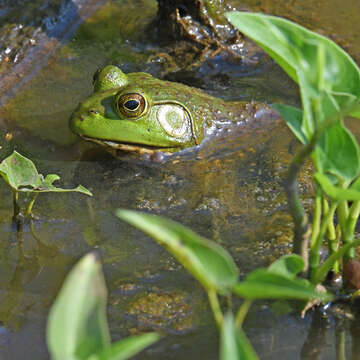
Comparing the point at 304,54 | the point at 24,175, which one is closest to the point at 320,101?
the point at 304,54

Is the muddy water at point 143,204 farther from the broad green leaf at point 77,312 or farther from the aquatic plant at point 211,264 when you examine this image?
the broad green leaf at point 77,312

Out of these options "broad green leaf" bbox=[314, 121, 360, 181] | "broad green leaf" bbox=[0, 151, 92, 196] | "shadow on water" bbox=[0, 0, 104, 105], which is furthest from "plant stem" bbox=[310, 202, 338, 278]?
"shadow on water" bbox=[0, 0, 104, 105]

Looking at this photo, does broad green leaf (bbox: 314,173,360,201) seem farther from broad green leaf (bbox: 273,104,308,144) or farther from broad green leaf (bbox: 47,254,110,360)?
broad green leaf (bbox: 47,254,110,360)

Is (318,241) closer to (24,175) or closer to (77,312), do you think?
(77,312)

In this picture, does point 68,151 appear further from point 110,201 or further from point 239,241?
point 239,241

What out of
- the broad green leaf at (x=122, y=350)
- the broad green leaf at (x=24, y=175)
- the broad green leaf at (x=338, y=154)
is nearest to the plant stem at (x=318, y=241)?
the broad green leaf at (x=338, y=154)
